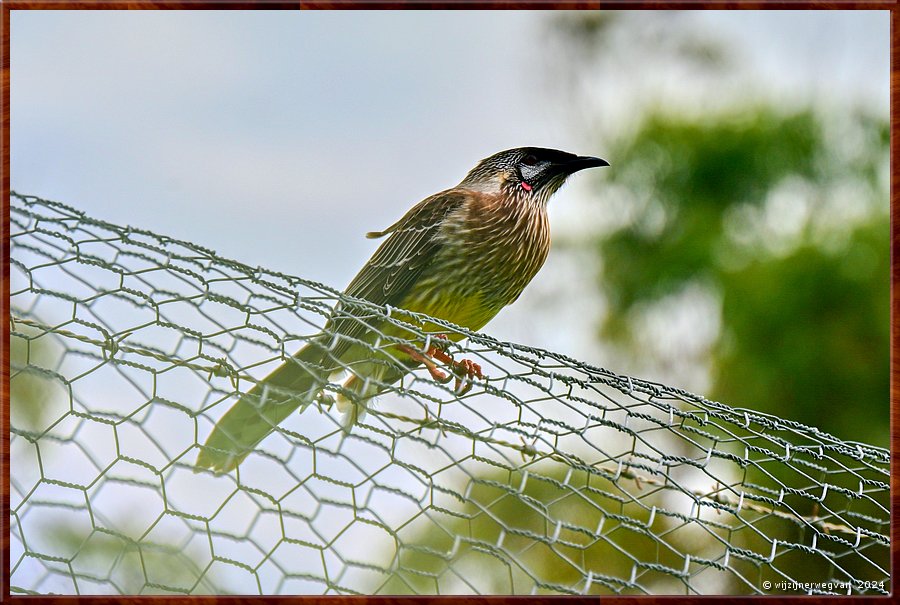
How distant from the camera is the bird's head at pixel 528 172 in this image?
3.71m

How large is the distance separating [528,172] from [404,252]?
67 centimetres

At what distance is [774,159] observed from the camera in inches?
251

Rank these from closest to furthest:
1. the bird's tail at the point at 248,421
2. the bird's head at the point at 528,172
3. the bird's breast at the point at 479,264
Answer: the bird's tail at the point at 248,421, the bird's breast at the point at 479,264, the bird's head at the point at 528,172

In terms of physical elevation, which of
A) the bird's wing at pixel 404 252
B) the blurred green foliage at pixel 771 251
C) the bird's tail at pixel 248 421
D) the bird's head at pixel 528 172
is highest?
the blurred green foliage at pixel 771 251

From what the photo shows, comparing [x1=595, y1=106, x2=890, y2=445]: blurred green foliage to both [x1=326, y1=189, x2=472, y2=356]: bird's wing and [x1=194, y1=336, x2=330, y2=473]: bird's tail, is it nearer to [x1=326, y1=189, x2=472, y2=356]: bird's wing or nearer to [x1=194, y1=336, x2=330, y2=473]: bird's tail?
[x1=326, y1=189, x2=472, y2=356]: bird's wing

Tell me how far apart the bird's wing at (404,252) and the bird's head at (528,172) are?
0.21 meters

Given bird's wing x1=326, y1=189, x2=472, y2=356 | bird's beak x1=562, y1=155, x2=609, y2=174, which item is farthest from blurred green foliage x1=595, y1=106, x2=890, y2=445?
bird's wing x1=326, y1=189, x2=472, y2=356

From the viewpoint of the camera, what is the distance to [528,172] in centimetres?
379

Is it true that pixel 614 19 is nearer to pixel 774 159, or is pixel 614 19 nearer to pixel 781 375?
pixel 774 159

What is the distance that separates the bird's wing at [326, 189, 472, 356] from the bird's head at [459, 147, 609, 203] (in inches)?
8.3

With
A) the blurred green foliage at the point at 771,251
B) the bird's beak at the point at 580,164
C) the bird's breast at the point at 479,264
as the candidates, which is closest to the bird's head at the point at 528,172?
the bird's beak at the point at 580,164

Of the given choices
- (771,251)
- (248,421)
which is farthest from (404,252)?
(771,251)

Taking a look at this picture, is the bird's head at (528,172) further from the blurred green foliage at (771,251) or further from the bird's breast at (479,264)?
the blurred green foliage at (771,251)

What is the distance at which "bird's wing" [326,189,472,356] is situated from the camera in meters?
3.33
